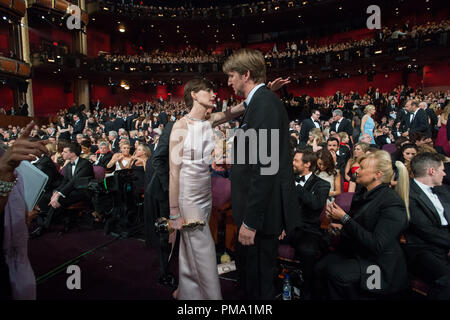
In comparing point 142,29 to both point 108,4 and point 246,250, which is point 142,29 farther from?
point 246,250

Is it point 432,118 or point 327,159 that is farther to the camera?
point 432,118

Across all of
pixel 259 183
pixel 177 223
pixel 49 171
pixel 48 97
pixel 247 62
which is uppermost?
pixel 48 97

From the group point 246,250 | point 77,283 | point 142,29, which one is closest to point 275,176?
point 246,250

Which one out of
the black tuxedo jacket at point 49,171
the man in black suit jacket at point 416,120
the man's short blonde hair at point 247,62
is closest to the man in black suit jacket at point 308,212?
the man's short blonde hair at point 247,62

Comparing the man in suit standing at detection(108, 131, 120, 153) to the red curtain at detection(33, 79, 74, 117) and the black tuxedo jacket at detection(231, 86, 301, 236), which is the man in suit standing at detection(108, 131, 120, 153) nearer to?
the black tuxedo jacket at detection(231, 86, 301, 236)

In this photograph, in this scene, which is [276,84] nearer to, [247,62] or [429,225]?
[247,62]

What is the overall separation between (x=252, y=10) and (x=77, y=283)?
20693 millimetres

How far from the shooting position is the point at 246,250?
60.9 inches

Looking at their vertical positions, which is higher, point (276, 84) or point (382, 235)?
point (276, 84)

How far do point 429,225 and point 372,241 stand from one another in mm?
647

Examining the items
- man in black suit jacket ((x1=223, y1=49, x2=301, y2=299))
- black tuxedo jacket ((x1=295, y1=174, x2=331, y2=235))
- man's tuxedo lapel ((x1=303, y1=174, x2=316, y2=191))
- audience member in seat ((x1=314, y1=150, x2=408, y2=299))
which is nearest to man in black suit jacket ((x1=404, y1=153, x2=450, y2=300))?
audience member in seat ((x1=314, y1=150, x2=408, y2=299))

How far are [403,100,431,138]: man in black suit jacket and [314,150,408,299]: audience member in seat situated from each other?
413 centimetres

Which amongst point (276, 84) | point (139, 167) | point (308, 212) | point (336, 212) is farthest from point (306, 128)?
point (336, 212)

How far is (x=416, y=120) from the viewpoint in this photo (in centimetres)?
537
